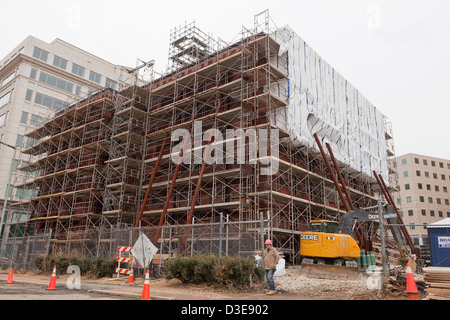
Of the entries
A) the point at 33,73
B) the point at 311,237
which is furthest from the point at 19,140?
the point at 311,237

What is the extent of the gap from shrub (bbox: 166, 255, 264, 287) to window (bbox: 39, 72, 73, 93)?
46.7 m

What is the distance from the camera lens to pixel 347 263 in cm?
1680

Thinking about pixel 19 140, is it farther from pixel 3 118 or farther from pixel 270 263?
pixel 270 263

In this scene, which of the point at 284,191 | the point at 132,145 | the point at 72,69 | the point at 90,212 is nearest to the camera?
the point at 284,191

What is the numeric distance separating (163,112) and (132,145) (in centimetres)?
458

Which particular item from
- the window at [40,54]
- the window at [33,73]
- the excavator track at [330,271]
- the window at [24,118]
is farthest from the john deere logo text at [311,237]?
the window at [40,54]

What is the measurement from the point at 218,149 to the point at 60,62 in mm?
39134

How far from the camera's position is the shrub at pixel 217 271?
1109cm

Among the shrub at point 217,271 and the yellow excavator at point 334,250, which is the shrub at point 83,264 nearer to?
the shrub at point 217,271

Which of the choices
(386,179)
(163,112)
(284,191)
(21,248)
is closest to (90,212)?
(21,248)

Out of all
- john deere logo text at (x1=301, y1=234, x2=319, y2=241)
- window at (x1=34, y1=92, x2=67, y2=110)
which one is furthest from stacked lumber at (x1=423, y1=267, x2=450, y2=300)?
window at (x1=34, y1=92, x2=67, y2=110)

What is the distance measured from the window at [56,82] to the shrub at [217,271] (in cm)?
4674

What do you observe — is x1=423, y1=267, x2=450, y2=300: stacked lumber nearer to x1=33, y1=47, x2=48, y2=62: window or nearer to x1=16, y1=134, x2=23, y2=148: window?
x1=16, y1=134, x2=23, y2=148: window
